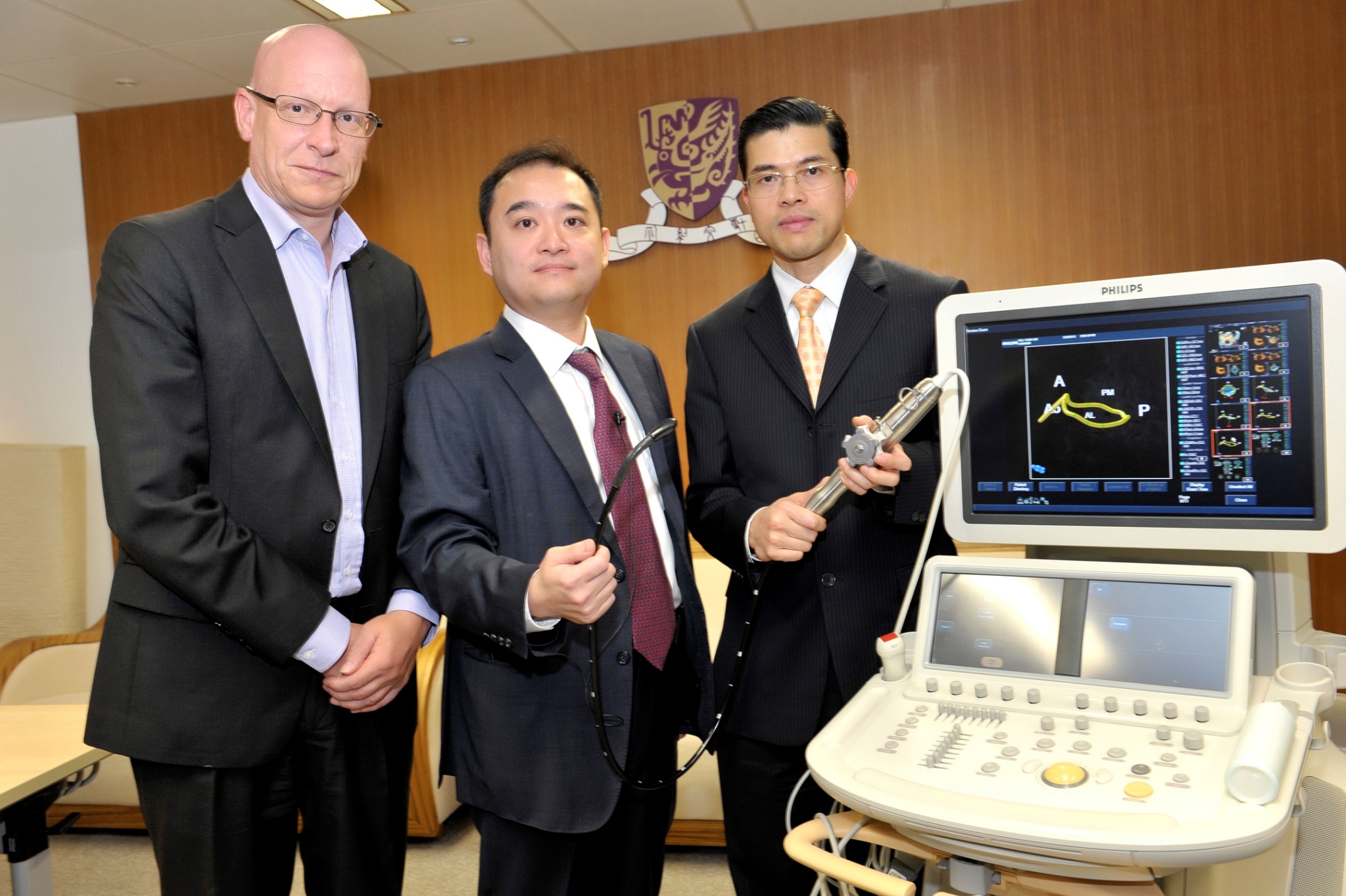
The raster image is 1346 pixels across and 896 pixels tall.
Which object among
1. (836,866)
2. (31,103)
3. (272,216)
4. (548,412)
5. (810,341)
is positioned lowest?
(836,866)

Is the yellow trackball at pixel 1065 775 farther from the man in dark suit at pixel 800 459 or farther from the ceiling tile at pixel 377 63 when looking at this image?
the ceiling tile at pixel 377 63

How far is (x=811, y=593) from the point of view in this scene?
5.50 ft

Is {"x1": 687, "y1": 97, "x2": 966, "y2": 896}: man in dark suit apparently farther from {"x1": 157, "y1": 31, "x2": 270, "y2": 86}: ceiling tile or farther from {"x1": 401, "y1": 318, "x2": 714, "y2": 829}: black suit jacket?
{"x1": 157, "y1": 31, "x2": 270, "y2": 86}: ceiling tile

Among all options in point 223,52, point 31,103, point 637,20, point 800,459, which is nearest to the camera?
point 800,459

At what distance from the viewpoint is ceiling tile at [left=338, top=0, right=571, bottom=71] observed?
341 centimetres

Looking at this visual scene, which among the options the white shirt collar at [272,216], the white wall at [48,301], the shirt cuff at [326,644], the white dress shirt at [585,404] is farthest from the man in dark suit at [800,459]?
the white wall at [48,301]

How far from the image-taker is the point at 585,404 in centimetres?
163

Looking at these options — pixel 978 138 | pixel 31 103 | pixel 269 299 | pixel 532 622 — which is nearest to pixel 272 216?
pixel 269 299

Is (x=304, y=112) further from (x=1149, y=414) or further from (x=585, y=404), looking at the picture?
(x=1149, y=414)

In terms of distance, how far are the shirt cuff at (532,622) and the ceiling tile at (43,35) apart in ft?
10.1

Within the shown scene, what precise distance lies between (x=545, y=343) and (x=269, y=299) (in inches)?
17.2

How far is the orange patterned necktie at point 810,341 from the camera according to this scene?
1737mm

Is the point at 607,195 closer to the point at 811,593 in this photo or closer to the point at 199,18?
the point at 199,18

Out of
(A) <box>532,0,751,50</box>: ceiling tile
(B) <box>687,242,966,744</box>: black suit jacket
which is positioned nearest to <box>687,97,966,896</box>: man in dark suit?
(B) <box>687,242,966,744</box>: black suit jacket
